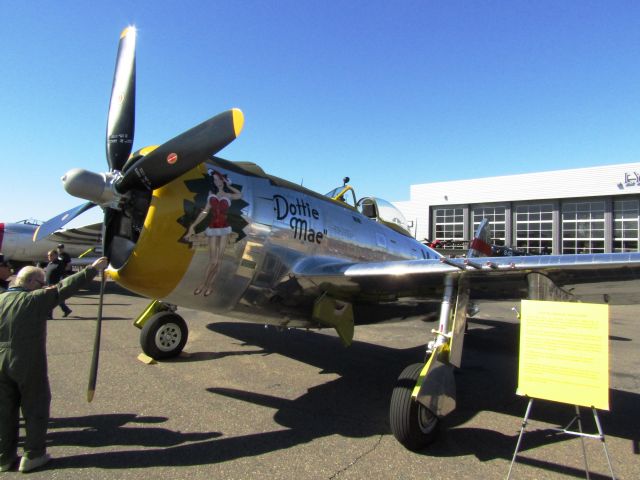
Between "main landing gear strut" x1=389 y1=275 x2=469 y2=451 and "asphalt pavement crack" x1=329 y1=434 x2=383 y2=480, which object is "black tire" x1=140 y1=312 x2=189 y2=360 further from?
"main landing gear strut" x1=389 y1=275 x2=469 y2=451

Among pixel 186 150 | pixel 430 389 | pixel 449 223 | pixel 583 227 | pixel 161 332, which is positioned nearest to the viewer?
pixel 186 150

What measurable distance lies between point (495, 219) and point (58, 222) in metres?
42.9

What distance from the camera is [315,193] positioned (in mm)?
5695

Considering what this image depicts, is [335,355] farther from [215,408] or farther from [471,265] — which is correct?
[471,265]

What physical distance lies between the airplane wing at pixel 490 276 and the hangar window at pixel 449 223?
131 ft

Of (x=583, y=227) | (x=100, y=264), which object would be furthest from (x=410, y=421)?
(x=583, y=227)

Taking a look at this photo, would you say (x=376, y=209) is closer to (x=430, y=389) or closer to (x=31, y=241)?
(x=430, y=389)

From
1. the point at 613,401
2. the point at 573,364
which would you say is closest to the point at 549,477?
the point at 573,364

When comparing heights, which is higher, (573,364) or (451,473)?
(573,364)

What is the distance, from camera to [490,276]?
444cm

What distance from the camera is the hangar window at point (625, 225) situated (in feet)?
114

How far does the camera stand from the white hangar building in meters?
35.2

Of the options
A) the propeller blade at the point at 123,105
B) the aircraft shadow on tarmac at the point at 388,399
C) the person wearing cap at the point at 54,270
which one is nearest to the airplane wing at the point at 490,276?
the aircraft shadow on tarmac at the point at 388,399

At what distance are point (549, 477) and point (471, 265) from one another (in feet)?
5.95
